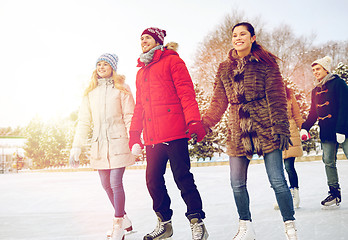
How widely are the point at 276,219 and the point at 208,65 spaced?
807 inches

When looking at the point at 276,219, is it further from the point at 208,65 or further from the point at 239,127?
the point at 208,65

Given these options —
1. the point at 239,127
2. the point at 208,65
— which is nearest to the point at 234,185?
the point at 239,127

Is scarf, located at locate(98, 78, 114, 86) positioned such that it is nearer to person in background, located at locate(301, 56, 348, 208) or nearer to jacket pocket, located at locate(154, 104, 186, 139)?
jacket pocket, located at locate(154, 104, 186, 139)

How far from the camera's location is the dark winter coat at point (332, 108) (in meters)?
4.40

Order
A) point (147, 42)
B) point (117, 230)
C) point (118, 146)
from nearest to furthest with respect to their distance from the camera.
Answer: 1. point (117, 230)
2. point (147, 42)
3. point (118, 146)

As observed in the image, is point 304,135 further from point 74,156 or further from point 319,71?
point 74,156

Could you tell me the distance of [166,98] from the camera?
3086 millimetres

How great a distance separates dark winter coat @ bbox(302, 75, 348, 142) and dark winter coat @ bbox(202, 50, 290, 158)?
198 centimetres

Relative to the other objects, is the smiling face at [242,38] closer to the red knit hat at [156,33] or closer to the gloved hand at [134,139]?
the red knit hat at [156,33]

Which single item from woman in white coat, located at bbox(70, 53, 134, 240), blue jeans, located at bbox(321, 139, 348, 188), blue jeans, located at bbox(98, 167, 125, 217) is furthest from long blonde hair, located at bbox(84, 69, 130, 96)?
blue jeans, located at bbox(321, 139, 348, 188)

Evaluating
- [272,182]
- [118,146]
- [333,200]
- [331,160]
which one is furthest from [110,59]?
[333,200]

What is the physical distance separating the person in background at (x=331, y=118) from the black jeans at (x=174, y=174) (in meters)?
2.02

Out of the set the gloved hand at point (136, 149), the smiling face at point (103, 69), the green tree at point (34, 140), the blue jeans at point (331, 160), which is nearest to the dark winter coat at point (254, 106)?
the gloved hand at point (136, 149)

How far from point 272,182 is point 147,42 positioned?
163 centimetres
